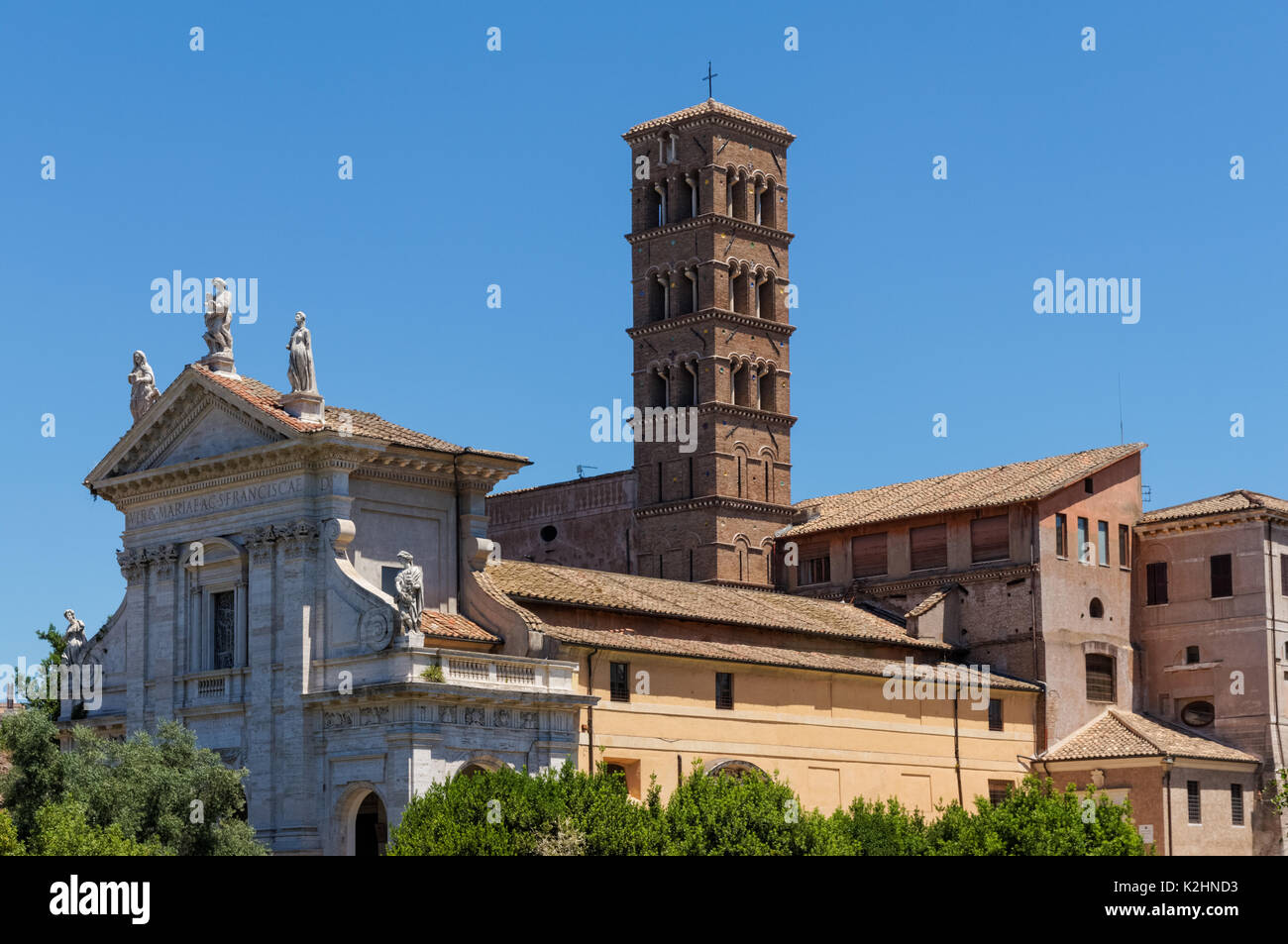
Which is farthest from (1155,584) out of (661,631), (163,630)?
(163,630)

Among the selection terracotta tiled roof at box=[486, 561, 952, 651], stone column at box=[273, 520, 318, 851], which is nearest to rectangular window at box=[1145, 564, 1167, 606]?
terracotta tiled roof at box=[486, 561, 952, 651]

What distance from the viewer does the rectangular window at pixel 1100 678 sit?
59406 mm

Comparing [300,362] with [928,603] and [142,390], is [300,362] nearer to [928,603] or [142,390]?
[142,390]

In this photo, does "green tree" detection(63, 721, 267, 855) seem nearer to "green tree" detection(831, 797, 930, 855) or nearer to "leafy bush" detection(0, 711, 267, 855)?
"leafy bush" detection(0, 711, 267, 855)

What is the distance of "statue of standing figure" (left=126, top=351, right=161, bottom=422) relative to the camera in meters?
49.5

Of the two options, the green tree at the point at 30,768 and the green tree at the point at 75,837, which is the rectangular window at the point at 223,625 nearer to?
the green tree at the point at 30,768

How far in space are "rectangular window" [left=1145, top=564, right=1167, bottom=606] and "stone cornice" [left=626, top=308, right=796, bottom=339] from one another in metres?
20.0

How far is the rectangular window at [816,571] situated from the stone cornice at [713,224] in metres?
16.1

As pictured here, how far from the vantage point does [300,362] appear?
45.8 m

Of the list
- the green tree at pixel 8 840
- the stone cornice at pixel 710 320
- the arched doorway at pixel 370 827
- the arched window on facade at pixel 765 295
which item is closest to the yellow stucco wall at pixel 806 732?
the arched doorway at pixel 370 827

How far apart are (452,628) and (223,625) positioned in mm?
5912
